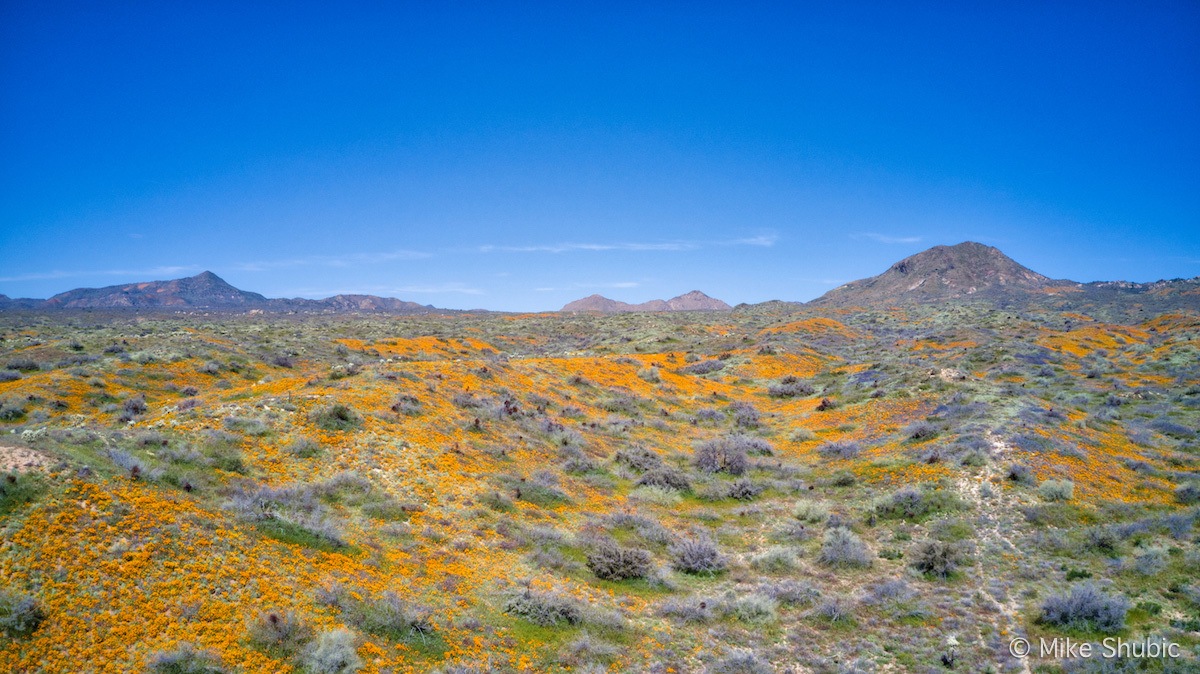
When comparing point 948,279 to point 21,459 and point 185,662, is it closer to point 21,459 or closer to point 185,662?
point 185,662

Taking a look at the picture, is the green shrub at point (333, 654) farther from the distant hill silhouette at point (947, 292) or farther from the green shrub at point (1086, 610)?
the distant hill silhouette at point (947, 292)

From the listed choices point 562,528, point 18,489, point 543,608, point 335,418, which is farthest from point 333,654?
point 335,418

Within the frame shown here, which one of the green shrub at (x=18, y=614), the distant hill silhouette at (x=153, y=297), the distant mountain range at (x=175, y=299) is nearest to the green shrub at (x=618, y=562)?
the green shrub at (x=18, y=614)

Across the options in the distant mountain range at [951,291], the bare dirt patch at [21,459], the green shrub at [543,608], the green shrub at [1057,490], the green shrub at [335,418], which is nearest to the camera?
the bare dirt patch at [21,459]

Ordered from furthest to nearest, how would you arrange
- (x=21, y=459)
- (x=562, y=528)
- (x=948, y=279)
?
(x=948, y=279) < (x=562, y=528) < (x=21, y=459)

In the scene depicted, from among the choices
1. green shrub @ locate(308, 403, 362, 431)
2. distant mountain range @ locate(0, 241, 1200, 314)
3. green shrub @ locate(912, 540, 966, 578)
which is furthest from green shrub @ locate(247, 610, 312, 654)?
distant mountain range @ locate(0, 241, 1200, 314)

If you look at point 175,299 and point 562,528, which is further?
point 175,299

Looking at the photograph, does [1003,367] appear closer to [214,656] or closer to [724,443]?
[724,443]

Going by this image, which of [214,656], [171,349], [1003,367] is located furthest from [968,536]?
[171,349]

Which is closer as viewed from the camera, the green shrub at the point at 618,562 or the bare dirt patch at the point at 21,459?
the bare dirt patch at the point at 21,459

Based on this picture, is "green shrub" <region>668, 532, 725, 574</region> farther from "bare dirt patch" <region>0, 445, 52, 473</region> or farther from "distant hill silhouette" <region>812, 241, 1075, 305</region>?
"distant hill silhouette" <region>812, 241, 1075, 305</region>

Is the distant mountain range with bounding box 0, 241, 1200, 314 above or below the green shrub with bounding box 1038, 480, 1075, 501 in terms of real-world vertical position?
above

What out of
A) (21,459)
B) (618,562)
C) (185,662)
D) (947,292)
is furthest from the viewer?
(947,292)

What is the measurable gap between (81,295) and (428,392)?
243414 mm
